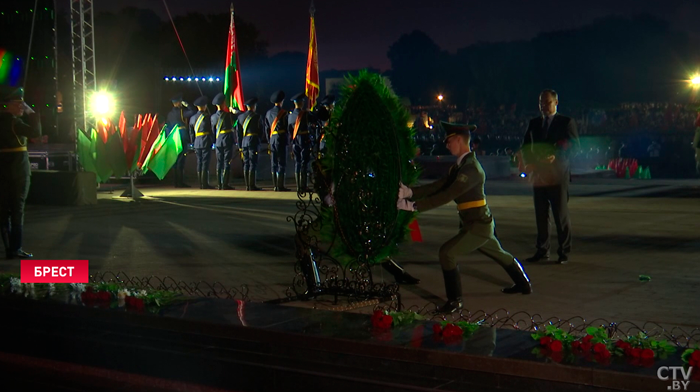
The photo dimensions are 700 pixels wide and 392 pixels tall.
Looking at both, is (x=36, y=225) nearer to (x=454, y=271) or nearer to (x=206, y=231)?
(x=206, y=231)

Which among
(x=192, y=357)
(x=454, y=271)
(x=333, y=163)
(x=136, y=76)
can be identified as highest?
(x=136, y=76)

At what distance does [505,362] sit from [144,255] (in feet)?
21.7

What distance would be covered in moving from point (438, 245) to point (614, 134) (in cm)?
3499

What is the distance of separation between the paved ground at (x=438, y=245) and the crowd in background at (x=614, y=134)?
670 inches

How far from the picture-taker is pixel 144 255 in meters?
10.9

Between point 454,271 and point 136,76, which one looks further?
point 136,76

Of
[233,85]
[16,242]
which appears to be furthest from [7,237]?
[233,85]

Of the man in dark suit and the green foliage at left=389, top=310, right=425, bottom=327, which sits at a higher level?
the man in dark suit

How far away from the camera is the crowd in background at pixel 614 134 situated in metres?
36.7

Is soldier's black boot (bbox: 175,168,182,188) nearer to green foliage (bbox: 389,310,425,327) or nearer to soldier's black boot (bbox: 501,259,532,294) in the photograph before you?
soldier's black boot (bbox: 501,259,532,294)

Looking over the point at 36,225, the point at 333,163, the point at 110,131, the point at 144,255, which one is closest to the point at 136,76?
the point at 110,131

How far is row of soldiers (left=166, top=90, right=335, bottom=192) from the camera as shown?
840 inches

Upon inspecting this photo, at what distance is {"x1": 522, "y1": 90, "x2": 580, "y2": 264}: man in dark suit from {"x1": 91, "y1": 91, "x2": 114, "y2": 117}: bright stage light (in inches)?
459

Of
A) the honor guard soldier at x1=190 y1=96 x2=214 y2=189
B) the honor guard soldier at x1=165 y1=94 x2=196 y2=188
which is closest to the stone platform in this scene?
the honor guard soldier at x1=165 y1=94 x2=196 y2=188
